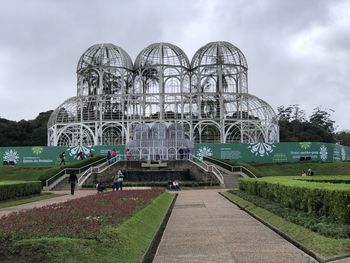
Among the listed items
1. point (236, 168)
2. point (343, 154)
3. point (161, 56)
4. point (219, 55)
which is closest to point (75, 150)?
point (236, 168)

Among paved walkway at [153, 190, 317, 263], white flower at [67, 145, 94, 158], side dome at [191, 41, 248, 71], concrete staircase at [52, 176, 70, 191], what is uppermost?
side dome at [191, 41, 248, 71]

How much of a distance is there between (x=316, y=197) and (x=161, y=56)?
58399 mm

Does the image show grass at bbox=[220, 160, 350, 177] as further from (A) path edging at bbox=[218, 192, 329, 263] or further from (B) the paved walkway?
Result: (B) the paved walkway

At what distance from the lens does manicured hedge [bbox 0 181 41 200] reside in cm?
2707

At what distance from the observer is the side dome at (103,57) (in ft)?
233

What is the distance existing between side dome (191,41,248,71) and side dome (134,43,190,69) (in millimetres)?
2757

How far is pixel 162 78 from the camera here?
232 ft

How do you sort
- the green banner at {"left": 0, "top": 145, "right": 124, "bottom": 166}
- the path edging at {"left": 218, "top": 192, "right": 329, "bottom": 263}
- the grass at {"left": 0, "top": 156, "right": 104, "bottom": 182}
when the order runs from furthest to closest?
the green banner at {"left": 0, "top": 145, "right": 124, "bottom": 166}
the grass at {"left": 0, "top": 156, "right": 104, "bottom": 182}
the path edging at {"left": 218, "top": 192, "right": 329, "bottom": 263}

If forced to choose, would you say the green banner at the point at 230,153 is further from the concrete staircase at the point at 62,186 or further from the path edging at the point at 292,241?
the path edging at the point at 292,241

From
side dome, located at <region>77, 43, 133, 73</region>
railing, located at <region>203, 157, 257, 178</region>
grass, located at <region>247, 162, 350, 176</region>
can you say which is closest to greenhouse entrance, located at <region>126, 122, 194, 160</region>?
railing, located at <region>203, 157, 257, 178</region>

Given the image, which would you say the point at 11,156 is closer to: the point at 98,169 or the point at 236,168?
the point at 98,169

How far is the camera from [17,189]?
1142 inches

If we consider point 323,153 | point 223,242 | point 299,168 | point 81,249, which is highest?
point 323,153

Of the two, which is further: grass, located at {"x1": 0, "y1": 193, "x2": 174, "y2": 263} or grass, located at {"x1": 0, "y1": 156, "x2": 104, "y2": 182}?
grass, located at {"x1": 0, "y1": 156, "x2": 104, "y2": 182}
